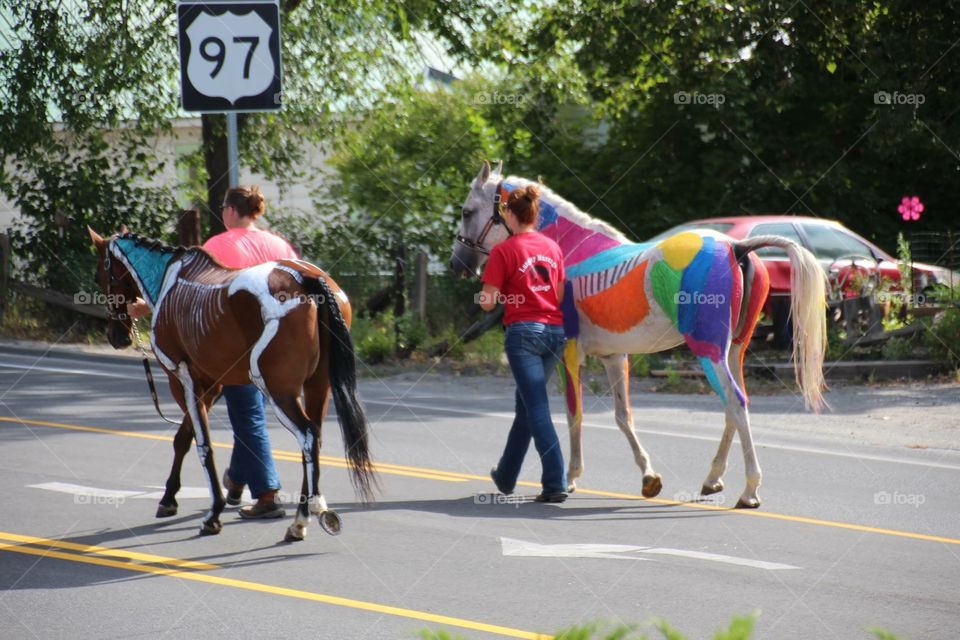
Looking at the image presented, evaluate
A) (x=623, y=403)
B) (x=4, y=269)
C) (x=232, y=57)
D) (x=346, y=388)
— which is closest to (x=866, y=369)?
(x=623, y=403)

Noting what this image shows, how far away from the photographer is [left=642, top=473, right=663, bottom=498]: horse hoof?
8688 mm

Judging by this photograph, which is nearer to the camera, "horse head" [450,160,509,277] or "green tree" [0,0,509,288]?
"horse head" [450,160,509,277]

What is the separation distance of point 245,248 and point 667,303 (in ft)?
9.28

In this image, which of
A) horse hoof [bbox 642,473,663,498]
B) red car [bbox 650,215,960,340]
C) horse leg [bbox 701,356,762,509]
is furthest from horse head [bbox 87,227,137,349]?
red car [bbox 650,215,960,340]

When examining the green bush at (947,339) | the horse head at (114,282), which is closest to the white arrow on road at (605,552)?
the horse head at (114,282)

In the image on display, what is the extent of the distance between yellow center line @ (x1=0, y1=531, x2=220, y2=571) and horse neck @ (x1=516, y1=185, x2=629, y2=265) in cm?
358

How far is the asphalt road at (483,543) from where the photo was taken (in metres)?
6.00

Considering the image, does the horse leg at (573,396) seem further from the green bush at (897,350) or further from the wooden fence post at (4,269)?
the wooden fence post at (4,269)

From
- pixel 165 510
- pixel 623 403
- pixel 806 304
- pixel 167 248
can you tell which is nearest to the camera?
pixel 165 510

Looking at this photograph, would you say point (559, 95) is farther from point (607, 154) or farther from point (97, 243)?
point (97, 243)

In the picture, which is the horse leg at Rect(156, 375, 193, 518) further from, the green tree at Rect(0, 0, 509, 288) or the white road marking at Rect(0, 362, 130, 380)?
the green tree at Rect(0, 0, 509, 288)

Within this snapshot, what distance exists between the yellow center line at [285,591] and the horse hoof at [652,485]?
298 centimetres

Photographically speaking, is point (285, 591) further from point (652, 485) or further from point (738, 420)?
point (738, 420)

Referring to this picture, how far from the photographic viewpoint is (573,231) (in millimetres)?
9328
